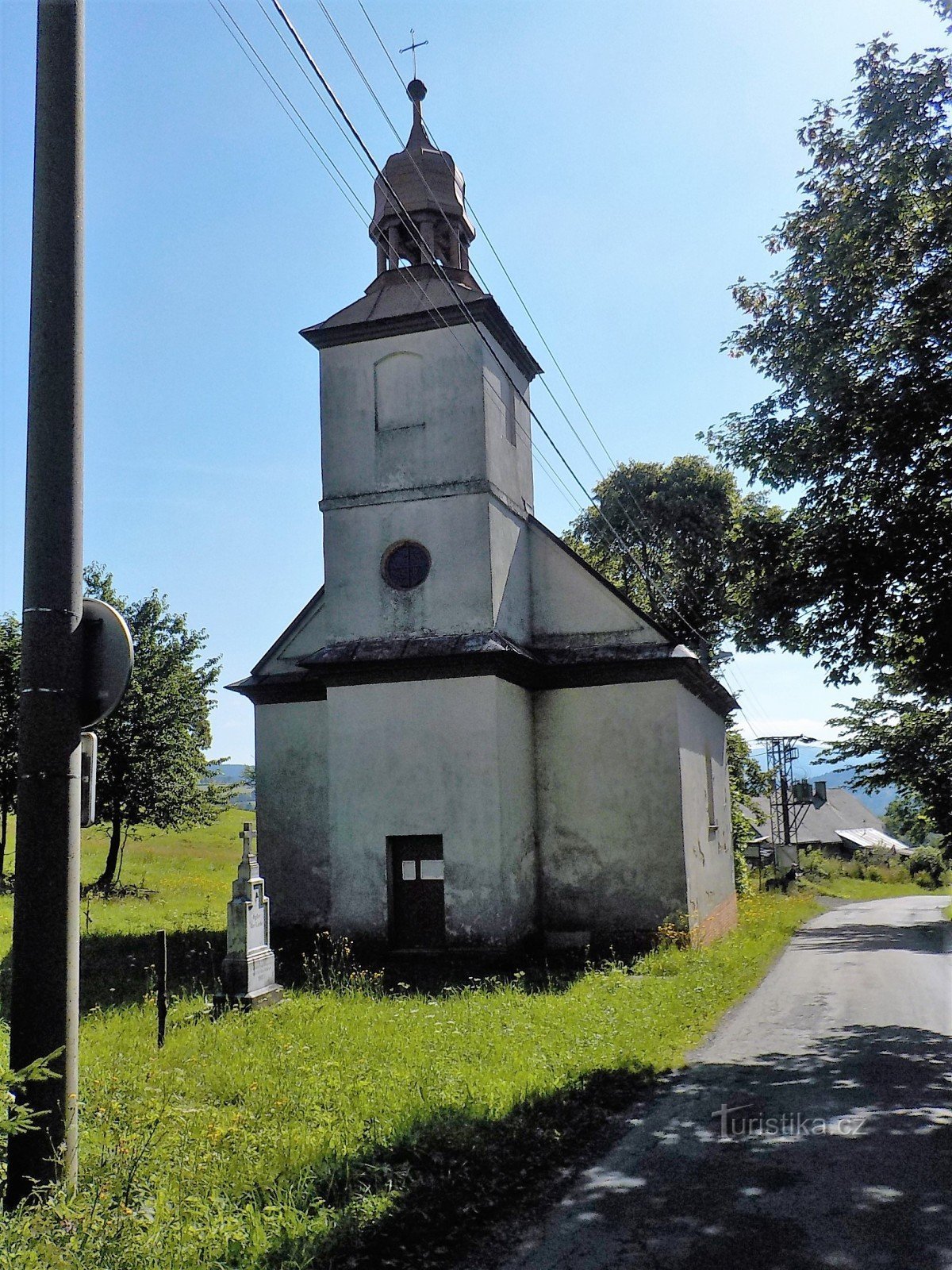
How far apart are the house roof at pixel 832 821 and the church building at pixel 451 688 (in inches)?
1681

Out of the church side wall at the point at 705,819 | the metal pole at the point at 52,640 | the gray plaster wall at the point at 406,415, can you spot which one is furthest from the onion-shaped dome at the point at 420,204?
the metal pole at the point at 52,640

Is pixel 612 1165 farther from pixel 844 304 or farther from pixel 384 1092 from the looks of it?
pixel 844 304

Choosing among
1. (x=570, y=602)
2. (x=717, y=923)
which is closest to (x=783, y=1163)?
(x=570, y=602)

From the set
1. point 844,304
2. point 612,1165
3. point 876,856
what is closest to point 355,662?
point 844,304

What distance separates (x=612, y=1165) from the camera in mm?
5777

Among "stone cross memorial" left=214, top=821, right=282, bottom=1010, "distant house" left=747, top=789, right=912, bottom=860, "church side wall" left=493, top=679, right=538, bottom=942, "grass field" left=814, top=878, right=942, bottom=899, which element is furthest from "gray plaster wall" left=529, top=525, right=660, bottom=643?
"distant house" left=747, top=789, right=912, bottom=860

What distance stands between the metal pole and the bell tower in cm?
1079

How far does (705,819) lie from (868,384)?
1039cm

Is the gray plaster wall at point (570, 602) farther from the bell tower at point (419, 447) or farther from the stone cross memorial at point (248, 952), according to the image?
the stone cross memorial at point (248, 952)

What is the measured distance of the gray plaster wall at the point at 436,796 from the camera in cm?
1385

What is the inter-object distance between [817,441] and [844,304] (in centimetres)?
148

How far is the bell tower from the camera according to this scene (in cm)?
1494

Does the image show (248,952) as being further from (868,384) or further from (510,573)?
(868,384)

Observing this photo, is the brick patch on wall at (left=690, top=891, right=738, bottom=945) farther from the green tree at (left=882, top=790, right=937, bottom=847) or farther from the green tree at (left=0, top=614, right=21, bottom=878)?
the green tree at (left=0, top=614, right=21, bottom=878)
